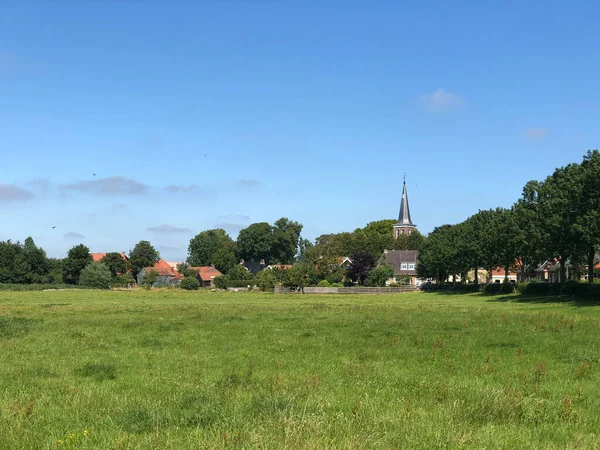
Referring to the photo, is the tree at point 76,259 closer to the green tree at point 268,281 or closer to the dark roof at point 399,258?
the green tree at point 268,281

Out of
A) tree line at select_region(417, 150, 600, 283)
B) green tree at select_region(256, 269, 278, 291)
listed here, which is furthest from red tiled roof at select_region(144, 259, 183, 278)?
tree line at select_region(417, 150, 600, 283)

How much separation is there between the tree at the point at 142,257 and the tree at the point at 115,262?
865 cm

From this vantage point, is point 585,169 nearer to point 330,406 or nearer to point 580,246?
point 580,246

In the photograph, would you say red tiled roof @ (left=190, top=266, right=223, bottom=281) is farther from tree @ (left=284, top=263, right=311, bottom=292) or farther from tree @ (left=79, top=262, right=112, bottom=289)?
tree @ (left=284, top=263, right=311, bottom=292)

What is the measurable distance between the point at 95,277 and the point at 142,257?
4689 cm

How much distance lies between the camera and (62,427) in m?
9.80

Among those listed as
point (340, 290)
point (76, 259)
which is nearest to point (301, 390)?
point (340, 290)

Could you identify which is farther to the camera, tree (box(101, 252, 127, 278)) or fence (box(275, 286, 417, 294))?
tree (box(101, 252, 127, 278))

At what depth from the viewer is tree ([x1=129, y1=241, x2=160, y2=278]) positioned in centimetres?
17325

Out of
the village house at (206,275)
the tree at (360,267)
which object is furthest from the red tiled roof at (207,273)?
the tree at (360,267)

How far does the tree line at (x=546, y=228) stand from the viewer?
2152 inches

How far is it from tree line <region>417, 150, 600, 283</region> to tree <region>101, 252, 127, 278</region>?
92.2m

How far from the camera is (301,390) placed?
A: 12.3 meters

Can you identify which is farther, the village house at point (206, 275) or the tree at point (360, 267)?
the village house at point (206, 275)
